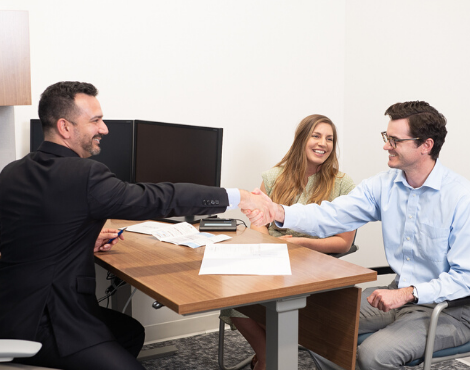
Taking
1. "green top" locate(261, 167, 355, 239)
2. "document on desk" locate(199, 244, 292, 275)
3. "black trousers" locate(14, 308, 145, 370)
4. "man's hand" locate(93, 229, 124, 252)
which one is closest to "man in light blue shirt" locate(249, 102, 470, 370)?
"document on desk" locate(199, 244, 292, 275)

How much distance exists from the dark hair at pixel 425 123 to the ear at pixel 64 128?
51.8 inches

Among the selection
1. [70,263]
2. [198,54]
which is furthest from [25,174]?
[198,54]

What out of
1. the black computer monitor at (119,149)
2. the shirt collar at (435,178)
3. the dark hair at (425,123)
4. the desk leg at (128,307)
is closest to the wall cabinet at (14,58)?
the black computer monitor at (119,149)

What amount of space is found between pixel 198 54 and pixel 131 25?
17.8 inches

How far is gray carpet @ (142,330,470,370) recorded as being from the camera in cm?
306

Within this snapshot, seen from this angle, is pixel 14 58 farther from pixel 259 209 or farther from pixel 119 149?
pixel 259 209

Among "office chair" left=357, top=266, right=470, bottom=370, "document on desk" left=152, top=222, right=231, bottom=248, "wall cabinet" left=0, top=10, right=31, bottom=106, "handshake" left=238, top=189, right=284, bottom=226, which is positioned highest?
"wall cabinet" left=0, top=10, right=31, bottom=106

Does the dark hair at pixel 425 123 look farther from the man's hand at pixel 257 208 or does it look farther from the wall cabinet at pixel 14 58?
the wall cabinet at pixel 14 58

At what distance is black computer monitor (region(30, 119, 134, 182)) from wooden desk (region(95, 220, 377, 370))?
3.03ft

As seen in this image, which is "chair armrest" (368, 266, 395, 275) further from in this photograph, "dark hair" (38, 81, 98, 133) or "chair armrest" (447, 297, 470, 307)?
"dark hair" (38, 81, 98, 133)

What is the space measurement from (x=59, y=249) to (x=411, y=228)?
54.5 inches

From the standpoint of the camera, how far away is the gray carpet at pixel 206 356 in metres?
3.06

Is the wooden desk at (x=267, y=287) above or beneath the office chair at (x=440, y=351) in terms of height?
above

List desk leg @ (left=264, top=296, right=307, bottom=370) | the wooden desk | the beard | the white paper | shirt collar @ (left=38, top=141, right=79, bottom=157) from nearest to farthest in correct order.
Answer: the wooden desk < desk leg @ (left=264, top=296, right=307, bottom=370) < shirt collar @ (left=38, top=141, right=79, bottom=157) < the beard < the white paper
